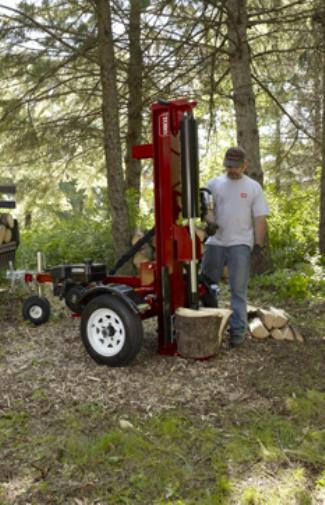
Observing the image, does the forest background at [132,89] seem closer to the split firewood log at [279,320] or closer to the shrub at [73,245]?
the shrub at [73,245]

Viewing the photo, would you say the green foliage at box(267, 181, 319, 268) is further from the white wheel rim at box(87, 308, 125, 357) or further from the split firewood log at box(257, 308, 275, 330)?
the white wheel rim at box(87, 308, 125, 357)

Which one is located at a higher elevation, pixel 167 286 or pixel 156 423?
pixel 167 286

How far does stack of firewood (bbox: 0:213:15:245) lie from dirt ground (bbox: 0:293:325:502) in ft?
5.62

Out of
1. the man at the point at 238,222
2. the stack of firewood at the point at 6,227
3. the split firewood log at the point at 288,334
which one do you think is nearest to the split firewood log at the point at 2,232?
the stack of firewood at the point at 6,227

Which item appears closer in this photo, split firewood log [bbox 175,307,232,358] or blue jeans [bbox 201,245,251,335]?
split firewood log [bbox 175,307,232,358]

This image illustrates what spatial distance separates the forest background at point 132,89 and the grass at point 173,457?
3.53 m

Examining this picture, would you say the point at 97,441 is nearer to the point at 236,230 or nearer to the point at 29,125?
the point at 236,230

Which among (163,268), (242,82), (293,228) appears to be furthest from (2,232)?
(293,228)

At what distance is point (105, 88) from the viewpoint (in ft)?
23.9

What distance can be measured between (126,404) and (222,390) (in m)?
0.81

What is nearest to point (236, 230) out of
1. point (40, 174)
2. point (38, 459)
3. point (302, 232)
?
point (38, 459)

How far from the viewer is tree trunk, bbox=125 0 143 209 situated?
8.36m

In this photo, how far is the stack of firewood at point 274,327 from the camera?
5.32 metres

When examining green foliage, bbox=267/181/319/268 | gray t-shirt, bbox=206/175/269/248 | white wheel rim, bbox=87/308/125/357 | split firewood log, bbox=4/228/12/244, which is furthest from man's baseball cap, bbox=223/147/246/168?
green foliage, bbox=267/181/319/268
